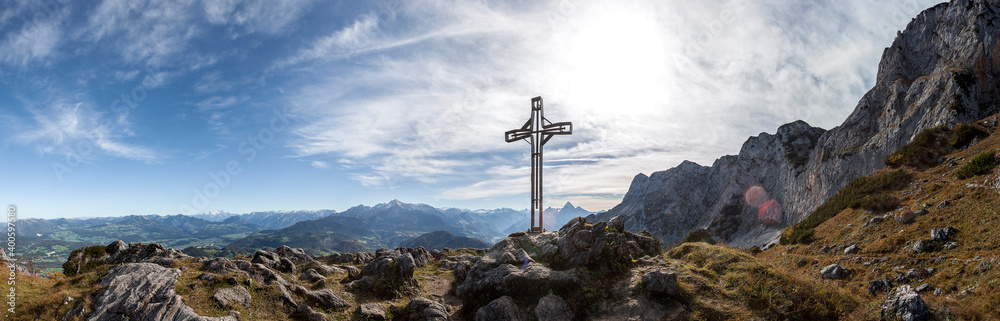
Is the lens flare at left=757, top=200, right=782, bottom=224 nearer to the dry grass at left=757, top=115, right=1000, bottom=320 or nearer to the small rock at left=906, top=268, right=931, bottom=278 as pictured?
the dry grass at left=757, top=115, right=1000, bottom=320

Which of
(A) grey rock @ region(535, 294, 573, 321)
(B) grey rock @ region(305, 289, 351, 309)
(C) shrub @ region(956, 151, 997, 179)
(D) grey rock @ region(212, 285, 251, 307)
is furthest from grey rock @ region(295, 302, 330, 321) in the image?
(C) shrub @ region(956, 151, 997, 179)

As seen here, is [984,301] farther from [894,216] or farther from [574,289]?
[894,216]

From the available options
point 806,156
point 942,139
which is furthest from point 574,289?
point 806,156

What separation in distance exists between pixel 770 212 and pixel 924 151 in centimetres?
7913

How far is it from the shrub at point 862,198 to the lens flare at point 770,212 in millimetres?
64119

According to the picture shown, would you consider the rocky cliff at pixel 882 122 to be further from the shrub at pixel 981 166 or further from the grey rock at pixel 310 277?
the grey rock at pixel 310 277

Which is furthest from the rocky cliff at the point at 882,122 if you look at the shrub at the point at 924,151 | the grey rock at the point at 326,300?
the grey rock at the point at 326,300

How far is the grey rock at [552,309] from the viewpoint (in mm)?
12938

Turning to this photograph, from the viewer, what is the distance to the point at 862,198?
36938 mm

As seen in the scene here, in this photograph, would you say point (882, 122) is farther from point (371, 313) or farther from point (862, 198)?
point (371, 313)

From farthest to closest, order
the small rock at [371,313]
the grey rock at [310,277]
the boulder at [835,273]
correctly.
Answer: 1. the boulder at [835,273]
2. the grey rock at [310,277]
3. the small rock at [371,313]

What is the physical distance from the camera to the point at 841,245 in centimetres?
2842

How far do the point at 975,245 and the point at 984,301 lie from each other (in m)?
9.94

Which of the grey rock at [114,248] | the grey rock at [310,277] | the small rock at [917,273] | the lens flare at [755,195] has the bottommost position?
the grey rock at [310,277]
